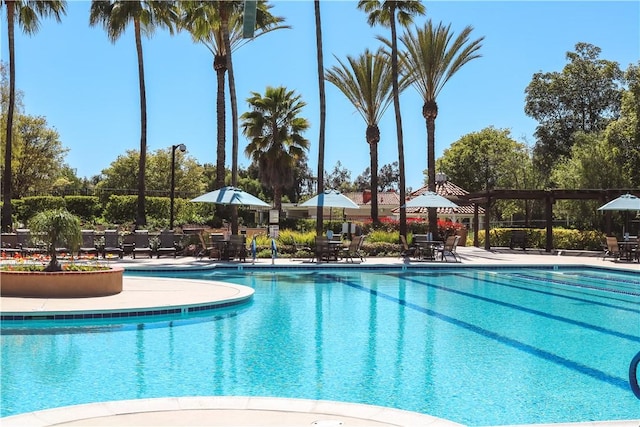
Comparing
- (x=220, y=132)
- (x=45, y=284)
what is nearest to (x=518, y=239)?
(x=220, y=132)

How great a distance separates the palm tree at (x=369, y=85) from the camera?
29984 millimetres

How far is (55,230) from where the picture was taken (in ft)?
36.3

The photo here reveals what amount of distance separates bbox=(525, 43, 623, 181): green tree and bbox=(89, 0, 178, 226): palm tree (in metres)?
Answer: 30.2

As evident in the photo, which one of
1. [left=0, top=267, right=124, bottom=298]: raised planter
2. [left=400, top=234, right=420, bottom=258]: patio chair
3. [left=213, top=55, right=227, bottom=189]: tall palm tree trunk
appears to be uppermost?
[left=213, top=55, right=227, bottom=189]: tall palm tree trunk

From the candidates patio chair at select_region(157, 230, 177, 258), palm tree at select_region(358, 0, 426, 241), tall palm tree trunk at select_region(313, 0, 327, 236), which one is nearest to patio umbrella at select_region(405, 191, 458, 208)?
palm tree at select_region(358, 0, 426, 241)

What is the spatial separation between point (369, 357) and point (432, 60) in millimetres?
21020

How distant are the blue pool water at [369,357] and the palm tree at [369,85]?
18.7 metres

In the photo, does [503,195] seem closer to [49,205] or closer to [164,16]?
[164,16]

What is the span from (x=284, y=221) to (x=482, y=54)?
14.1 m

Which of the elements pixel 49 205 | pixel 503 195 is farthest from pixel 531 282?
pixel 49 205

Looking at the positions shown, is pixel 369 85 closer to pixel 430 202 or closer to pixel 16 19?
pixel 430 202

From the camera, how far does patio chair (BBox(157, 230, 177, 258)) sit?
805 inches

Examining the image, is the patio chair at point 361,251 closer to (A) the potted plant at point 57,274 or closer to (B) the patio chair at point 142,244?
(B) the patio chair at point 142,244

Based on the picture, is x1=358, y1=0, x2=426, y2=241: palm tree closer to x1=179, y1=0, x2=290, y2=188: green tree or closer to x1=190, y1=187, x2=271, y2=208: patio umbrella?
x1=179, y1=0, x2=290, y2=188: green tree
